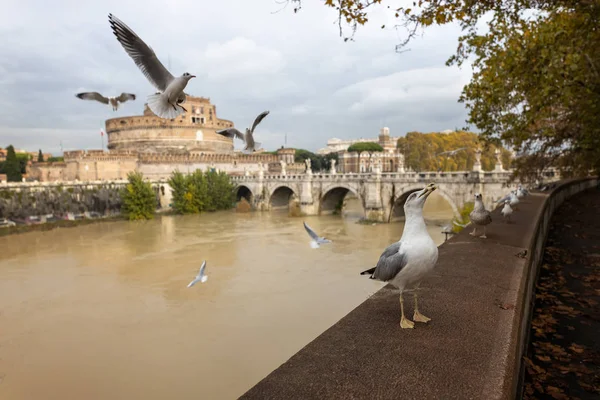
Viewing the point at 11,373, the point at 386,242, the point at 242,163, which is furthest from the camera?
the point at 242,163

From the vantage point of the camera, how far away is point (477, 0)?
672 cm

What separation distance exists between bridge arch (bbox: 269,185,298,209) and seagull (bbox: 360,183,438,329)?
37264 mm

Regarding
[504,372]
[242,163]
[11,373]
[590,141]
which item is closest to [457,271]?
[504,372]

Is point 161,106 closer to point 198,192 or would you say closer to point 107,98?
point 107,98

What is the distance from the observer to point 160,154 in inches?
1829

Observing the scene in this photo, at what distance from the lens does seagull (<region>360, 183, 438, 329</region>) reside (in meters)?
3.02

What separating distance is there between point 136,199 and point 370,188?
20.3 meters

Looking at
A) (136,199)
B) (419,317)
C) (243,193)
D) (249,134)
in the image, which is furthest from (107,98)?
(243,193)

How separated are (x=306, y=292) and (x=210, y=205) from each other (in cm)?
2682

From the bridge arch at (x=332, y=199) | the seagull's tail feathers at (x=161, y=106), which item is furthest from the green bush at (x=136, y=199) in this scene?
the seagull's tail feathers at (x=161, y=106)

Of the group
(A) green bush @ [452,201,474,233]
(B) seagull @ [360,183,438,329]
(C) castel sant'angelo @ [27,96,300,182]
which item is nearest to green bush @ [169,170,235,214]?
(C) castel sant'angelo @ [27,96,300,182]

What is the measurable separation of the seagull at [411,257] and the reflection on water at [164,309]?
22.3ft

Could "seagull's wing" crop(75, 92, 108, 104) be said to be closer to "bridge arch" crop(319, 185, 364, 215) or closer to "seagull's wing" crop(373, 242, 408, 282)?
"seagull's wing" crop(373, 242, 408, 282)

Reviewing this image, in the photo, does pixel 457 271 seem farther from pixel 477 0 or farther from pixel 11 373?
pixel 11 373
